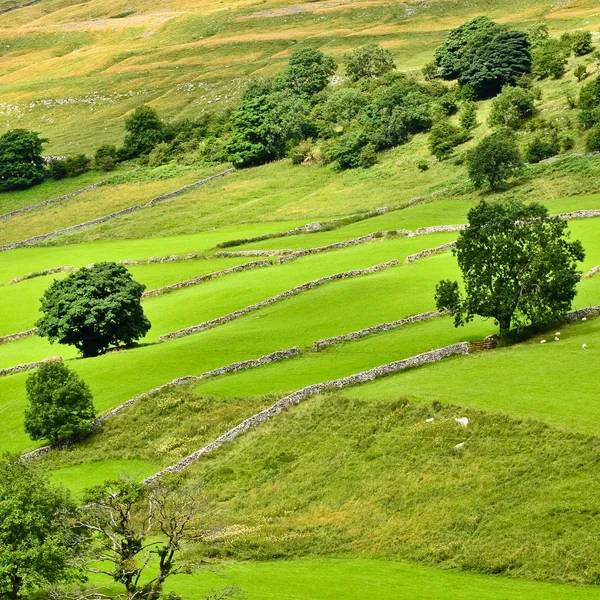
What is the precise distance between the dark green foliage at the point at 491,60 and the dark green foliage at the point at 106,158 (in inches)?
2301

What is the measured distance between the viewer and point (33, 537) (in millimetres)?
35844

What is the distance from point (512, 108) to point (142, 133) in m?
73.4

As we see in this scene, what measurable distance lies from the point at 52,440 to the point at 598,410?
107 feet

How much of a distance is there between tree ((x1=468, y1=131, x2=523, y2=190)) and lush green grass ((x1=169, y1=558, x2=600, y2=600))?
74.3m

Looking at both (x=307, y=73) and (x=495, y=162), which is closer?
(x=495, y=162)

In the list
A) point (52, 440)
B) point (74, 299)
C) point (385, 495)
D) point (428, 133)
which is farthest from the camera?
point (428, 133)

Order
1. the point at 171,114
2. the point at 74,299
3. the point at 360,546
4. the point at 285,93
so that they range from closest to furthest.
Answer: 1. the point at 360,546
2. the point at 74,299
3. the point at 285,93
4. the point at 171,114

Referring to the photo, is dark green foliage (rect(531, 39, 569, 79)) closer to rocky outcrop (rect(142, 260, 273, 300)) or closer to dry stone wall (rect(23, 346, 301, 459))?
rocky outcrop (rect(142, 260, 273, 300))

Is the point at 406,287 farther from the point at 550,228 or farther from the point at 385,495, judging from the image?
the point at 385,495

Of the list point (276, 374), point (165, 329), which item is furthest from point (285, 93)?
point (276, 374)

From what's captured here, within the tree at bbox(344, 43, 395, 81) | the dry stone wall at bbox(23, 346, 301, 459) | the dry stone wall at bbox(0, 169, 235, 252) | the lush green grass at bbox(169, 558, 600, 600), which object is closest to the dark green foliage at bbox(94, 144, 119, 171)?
the dry stone wall at bbox(0, 169, 235, 252)

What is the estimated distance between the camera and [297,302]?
79938mm

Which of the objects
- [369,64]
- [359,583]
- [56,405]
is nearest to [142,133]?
[369,64]

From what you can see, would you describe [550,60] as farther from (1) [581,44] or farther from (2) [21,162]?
(2) [21,162]
